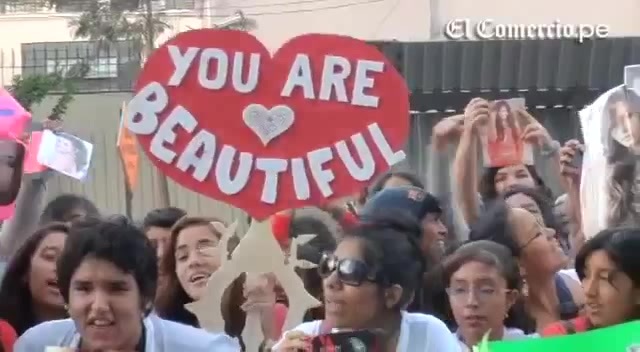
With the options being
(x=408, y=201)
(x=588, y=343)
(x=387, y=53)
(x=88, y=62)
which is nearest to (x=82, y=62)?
(x=88, y=62)

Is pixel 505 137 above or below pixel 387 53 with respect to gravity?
below

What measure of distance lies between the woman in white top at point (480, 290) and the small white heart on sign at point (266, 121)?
56 centimetres

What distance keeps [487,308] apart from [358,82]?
692 millimetres

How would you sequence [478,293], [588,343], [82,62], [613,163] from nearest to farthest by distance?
1. [588,343]
2. [478,293]
3. [613,163]
4. [82,62]

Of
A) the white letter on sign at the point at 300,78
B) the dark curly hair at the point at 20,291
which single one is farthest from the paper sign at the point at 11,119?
the white letter on sign at the point at 300,78

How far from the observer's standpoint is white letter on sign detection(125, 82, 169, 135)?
3.45 m

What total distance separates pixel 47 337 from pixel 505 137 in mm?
2447

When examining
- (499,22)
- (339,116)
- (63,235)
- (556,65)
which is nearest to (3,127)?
(63,235)

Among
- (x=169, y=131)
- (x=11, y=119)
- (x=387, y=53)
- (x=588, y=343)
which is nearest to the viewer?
(x=588, y=343)

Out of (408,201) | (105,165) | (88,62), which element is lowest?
(408,201)

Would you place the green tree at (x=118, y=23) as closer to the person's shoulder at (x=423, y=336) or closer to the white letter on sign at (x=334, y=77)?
the white letter on sign at (x=334, y=77)

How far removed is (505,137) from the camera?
5047mm

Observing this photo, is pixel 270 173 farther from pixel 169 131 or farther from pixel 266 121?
pixel 169 131

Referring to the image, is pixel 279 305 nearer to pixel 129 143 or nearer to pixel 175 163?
pixel 175 163
